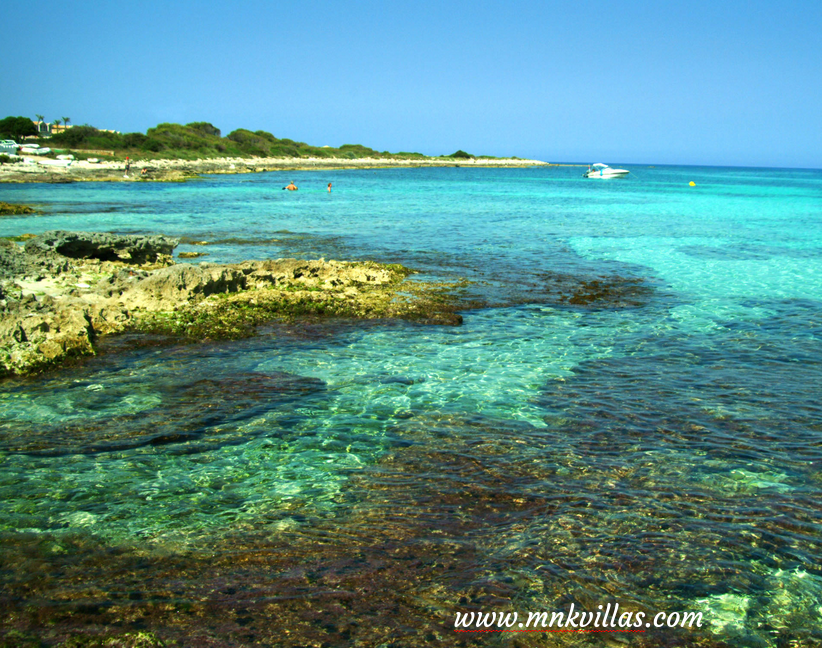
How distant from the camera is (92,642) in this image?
13.2 ft

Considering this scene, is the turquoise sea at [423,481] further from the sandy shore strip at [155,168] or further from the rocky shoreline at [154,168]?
the rocky shoreline at [154,168]

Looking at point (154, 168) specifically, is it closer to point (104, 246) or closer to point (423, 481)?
point (104, 246)

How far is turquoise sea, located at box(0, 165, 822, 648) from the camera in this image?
14.7 feet

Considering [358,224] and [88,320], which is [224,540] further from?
[358,224]

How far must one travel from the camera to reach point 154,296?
12742 millimetres

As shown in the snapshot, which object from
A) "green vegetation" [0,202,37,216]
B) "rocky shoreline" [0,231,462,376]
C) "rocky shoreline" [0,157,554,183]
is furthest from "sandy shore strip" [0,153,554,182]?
"rocky shoreline" [0,231,462,376]

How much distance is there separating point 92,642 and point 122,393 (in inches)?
197

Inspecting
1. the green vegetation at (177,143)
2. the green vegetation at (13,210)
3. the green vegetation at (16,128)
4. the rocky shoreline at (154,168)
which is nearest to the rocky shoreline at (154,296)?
the green vegetation at (13,210)

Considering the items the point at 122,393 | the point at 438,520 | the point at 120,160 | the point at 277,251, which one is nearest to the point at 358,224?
the point at 277,251

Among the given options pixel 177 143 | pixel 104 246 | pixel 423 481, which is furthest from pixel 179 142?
pixel 423 481

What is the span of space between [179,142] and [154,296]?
104574 millimetres

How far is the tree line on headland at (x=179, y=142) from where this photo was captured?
9000 cm

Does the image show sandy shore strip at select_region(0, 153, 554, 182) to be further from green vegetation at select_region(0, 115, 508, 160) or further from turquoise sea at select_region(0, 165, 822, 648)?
turquoise sea at select_region(0, 165, 822, 648)

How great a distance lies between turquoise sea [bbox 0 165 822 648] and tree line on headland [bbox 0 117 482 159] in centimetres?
8978
